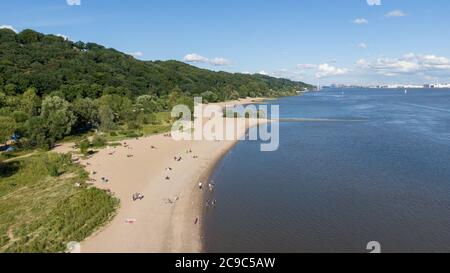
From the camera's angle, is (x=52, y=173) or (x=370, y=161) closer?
(x=52, y=173)

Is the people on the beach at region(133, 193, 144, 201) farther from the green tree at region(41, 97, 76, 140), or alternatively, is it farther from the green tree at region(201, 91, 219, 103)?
the green tree at region(201, 91, 219, 103)

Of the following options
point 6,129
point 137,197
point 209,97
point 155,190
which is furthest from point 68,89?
point 209,97

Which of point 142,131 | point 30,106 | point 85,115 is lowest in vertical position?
point 142,131

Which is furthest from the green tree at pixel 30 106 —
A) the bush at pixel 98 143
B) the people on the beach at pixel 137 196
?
the people on the beach at pixel 137 196

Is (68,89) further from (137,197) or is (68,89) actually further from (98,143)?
(137,197)
